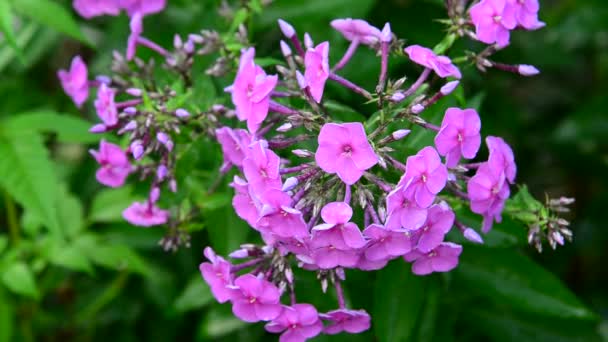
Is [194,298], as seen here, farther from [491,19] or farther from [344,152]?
[491,19]

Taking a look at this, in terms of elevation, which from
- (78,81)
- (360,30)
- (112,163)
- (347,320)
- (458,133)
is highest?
(360,30)

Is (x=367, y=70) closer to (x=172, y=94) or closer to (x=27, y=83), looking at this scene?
(x=172, y=94)

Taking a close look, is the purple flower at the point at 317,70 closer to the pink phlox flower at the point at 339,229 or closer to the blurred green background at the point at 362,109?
the pink phlox flower at the point at 339,229

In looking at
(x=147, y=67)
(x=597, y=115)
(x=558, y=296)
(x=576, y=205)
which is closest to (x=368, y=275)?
(x=558, y=296)

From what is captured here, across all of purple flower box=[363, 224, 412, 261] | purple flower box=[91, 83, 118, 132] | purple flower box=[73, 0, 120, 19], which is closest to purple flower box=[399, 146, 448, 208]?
purple flower box=[363, 224, 412, 261]

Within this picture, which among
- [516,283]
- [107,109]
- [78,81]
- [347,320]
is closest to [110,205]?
[78,81]

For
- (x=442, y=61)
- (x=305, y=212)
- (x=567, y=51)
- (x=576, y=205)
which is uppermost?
(x=442, y=61)

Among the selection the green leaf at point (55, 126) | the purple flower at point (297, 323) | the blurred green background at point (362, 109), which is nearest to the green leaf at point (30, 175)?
the green leaf at point (55, 126)
